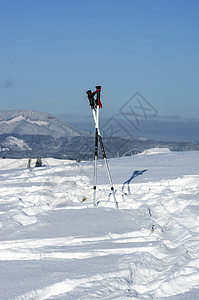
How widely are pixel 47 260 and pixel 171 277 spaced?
5.45 ft

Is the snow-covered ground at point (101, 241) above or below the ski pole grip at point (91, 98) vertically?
below

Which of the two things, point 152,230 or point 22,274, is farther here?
point 152,230

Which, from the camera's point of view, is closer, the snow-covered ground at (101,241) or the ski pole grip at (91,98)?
the snow-covered ground at (101,241)

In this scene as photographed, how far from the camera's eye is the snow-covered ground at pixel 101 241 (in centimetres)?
401

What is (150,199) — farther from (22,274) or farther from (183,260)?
(22,274)

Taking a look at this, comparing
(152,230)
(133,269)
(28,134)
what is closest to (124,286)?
(133,269)

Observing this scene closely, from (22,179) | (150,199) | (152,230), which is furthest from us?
(22,179)

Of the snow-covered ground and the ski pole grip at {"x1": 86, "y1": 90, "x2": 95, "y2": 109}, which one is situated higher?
the ski pole grip at {"x1": 86, "y1": 90, "x2": 95, "y2": 109}

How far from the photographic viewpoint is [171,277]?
4137 mm

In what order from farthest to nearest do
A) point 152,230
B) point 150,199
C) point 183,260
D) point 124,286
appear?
point 150,199
point 152,230
point 183,260
point 124,286

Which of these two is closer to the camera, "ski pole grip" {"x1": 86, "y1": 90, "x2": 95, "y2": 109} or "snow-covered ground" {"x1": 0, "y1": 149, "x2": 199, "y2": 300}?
"snow-covered ground" {"x1": 0, "y1": 149, "x2": 199, "y2": 300}

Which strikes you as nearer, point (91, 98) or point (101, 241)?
point (101, 241)

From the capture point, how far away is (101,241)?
5.82 m

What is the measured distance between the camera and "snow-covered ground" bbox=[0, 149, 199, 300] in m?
4.01
